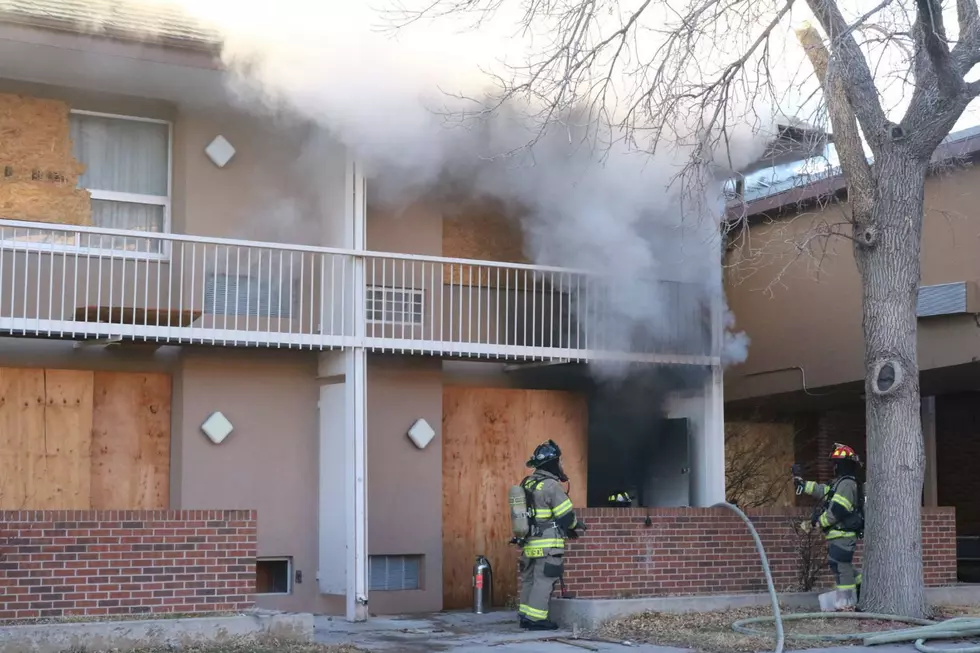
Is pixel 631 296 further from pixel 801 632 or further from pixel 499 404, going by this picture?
pixel 801 632

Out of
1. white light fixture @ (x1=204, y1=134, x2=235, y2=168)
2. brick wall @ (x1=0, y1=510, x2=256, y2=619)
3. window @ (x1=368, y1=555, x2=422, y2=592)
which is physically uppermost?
white light fixture @ (x1=204, y1=134, x2=235, y2=168)

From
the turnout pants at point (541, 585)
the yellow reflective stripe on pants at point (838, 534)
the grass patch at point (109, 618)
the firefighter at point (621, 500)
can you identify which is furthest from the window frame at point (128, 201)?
the yellow reflective stripe on pants at point (838, 534)

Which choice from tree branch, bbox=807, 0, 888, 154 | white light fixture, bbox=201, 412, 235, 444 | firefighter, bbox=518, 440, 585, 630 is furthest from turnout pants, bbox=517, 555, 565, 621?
tree branch, bbox=807, 0, 888, 154

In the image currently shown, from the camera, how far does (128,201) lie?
1221cm

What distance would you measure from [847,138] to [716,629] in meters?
4.39

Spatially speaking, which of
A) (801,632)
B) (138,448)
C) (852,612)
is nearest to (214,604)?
(138,448)

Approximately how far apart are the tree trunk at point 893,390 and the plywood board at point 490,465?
167 inches

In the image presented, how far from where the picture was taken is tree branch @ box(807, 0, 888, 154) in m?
10.2

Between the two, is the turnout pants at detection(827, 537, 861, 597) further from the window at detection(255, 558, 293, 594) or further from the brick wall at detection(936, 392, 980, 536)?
the brick wall at detection(936, 392, 980, 536)

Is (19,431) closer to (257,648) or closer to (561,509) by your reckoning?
(257,648)

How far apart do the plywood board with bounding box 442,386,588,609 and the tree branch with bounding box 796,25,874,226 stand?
4693 mm

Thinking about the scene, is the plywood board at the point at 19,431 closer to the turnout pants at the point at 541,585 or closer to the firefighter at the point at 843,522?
the turnout pants at the point at 541,585

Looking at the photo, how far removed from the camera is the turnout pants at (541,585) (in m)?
10.2

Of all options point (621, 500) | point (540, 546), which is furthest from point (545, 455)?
point (621, 500)
